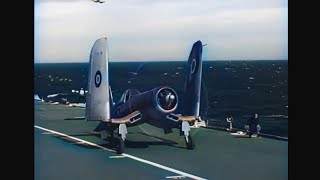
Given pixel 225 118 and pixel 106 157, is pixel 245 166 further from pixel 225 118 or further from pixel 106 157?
pixel 106 157

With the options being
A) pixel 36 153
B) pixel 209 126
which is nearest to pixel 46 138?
pixel 36 153

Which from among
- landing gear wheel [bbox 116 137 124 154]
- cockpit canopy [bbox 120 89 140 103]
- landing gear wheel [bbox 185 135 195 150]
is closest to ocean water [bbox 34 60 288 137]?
cockpit canopy [bbox 120 89 140 103]

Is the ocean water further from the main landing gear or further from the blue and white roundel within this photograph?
the main landing gear

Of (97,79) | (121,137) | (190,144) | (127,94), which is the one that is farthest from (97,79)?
(190,144)

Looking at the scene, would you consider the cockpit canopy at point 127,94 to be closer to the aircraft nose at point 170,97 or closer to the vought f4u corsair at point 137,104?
the vought f4u corsair at point 137,104

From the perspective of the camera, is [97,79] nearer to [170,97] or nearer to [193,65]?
[170,97]
